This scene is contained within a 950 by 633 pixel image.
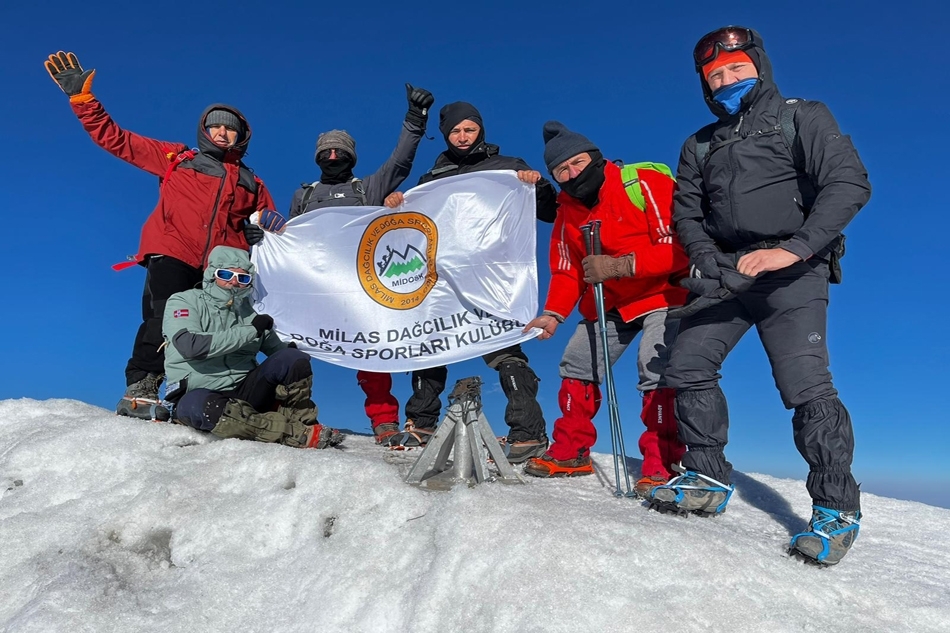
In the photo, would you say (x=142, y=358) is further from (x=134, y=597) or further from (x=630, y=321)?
(x=630, y=321)

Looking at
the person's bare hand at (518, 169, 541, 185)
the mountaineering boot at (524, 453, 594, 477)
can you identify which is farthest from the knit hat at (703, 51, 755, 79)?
the mountaineering boot at (524, 453, 594, 477)

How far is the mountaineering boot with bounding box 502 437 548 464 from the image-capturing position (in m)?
6.24

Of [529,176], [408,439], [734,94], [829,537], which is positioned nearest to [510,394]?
[408,439]

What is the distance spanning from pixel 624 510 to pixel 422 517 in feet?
4.35

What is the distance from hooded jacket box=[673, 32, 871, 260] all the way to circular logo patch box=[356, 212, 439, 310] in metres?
3.30

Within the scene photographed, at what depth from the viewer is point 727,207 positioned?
13.5 ft

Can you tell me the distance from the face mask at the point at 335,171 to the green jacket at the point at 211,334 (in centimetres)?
170

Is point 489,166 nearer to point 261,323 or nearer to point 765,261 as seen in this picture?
point 261,323

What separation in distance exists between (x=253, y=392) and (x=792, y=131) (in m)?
5.01

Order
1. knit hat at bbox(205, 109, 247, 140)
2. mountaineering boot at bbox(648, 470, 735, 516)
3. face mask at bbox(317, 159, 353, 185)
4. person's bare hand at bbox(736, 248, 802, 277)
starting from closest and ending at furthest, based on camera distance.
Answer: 1. person's bare hand at bbox(736, 248, 802, 277)
2. mountaineering boot at bbox(648, 470, 735, 516)
3. knit hat at bbox(205, 109, 247, 140)
4. face mask at bbox(317, 159, 353, 185)

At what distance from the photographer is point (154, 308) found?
6824 millimetres

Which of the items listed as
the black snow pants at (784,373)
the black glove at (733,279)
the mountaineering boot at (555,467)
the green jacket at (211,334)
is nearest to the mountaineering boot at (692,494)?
the black snow pants at (784,373)

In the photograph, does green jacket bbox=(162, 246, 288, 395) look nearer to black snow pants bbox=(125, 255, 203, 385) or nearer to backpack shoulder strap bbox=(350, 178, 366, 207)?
black snow pants bbox=(125, 255, 203, 385)

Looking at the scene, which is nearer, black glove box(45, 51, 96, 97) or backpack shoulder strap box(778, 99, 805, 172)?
backpack shoulder strap box(778, 99, 805, 172)
